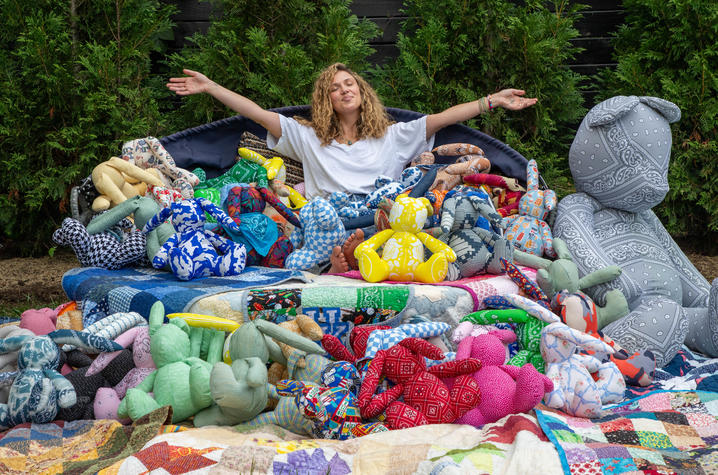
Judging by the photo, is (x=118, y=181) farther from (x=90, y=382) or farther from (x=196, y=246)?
(x=90, y=382)

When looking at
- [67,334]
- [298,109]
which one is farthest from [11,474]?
[298,109]

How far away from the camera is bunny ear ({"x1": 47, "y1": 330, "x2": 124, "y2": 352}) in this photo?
7.13 ft

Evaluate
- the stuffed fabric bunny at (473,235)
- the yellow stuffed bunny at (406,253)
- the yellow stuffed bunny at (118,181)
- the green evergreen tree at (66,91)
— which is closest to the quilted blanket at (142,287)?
the yellow stuffed bunny at (406,253)

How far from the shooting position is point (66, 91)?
4.98m

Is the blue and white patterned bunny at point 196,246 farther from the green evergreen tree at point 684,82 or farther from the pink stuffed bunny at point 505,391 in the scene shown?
the green evergreen tree at point 684,82

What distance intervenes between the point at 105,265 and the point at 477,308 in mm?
1675

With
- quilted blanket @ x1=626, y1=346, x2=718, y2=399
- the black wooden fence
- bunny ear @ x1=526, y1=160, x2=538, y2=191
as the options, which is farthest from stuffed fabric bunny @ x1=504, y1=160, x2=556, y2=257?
the black wooden fence

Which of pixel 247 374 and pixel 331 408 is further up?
pixel 247 374

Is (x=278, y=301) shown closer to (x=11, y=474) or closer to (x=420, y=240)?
(x=420, y=240)

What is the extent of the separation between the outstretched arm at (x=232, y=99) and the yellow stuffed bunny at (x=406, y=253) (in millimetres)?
1484

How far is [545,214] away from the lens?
10.5ft

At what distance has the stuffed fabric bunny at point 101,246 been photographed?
9.65 feet

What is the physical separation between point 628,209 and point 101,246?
8.15ft

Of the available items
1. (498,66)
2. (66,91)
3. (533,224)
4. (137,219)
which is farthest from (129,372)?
(498,66)
